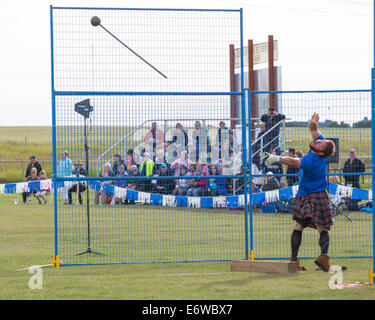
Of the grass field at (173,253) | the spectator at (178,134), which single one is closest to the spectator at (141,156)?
the spectator at (178,134)

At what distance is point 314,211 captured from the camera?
9.76 metres

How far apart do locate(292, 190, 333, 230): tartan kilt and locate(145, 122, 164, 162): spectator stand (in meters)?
2.16

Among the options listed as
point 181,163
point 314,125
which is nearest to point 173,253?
point 181,163

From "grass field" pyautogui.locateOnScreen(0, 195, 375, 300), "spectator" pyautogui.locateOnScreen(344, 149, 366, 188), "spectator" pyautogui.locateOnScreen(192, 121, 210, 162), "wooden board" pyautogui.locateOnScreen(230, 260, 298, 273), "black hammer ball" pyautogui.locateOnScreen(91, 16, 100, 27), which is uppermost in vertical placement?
"black hammer ball" pyautogui.locateOnScreen(91, 16, 100, 27)

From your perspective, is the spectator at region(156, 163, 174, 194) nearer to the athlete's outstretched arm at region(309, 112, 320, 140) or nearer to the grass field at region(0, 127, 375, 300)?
the grass field at region(0, 127, 375, 300)

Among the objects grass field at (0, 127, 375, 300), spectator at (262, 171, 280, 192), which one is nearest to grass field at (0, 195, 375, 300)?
grass field at (0, 127, 375, 300)

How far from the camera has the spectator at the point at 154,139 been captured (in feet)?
34.3

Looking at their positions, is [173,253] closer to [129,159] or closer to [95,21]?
[129,159]

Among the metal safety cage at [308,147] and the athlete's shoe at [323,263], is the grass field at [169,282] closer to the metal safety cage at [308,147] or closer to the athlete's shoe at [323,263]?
the athlete's shoe at [323,263]

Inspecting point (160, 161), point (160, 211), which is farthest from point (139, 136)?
point (160, 211)

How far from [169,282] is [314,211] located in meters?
2.26

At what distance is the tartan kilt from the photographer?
973 centimetres

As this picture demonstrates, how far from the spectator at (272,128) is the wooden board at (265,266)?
241 centimetres

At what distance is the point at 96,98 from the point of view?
10.1 metres
